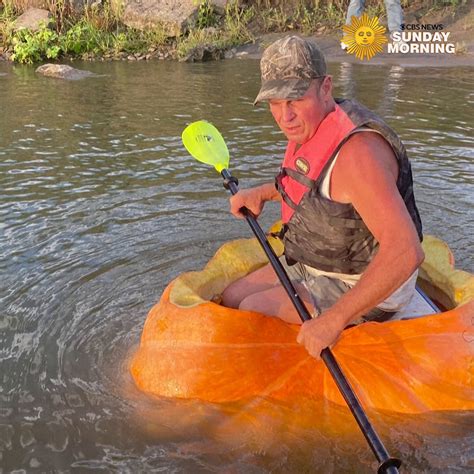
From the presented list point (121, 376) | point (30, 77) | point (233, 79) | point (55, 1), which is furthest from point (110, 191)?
point (55, 1)

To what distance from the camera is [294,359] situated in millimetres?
2586

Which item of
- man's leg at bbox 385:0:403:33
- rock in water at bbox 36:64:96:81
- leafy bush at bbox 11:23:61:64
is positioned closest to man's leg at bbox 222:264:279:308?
rock in water at bbox 36:64:96:81

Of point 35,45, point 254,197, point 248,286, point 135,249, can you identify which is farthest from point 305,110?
point 35,45

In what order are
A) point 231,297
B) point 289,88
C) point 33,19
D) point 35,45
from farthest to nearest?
point 33,19, point 35,45, point 231,297, point 289,88

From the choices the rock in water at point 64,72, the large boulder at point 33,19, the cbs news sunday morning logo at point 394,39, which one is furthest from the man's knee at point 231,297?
the large boulder at point 33,19

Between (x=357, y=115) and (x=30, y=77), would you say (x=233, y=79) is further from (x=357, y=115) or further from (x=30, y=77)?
(x=357, y=115)

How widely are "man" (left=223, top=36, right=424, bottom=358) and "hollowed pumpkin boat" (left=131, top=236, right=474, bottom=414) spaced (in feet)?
0.53

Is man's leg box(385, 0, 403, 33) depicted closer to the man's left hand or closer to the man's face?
the man's face

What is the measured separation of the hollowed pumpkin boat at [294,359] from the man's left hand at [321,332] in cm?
38

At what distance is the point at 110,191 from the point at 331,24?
29.3 feet

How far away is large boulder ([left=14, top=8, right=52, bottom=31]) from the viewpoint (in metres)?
12.2

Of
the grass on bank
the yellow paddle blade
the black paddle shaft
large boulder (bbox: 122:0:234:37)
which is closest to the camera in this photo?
the black paddle shaft

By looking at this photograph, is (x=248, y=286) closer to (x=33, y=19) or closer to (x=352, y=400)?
(x=352, y=400)

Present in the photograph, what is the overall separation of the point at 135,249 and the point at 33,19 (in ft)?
32.1
